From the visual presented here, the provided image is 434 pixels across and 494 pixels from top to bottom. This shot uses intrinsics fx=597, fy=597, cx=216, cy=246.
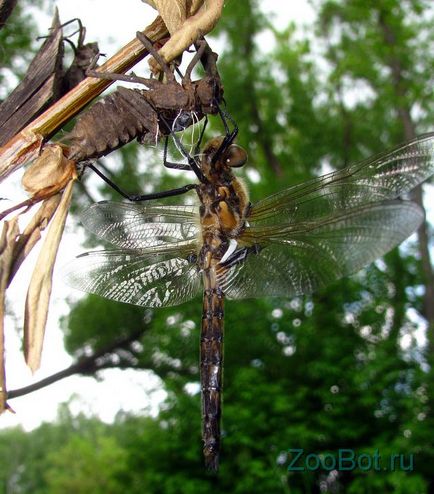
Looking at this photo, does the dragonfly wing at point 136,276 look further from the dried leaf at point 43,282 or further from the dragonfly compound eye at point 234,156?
the dried leaf at point 43,282

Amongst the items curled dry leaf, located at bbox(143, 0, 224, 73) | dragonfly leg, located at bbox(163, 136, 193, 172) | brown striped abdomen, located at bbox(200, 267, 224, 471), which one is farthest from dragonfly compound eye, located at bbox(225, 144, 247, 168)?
curled dry leaf, located at bbox(143, 0, 224, 73)

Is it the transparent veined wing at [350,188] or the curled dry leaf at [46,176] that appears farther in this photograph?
the transparent veined wing at [350,188]

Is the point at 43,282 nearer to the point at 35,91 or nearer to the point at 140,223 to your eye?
the point at 35,91

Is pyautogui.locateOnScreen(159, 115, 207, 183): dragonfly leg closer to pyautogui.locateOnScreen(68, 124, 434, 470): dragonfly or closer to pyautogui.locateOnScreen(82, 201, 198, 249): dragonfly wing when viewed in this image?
pyautogui.locateOnScreen(68, 124, 434, 470): dragonfly

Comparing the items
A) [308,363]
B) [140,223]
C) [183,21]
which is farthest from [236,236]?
[308,363]

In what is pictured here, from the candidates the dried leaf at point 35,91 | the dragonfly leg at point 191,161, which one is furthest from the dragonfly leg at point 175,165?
the dried leaf at point 35,91

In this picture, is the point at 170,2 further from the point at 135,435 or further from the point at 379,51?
the point at 135,435
